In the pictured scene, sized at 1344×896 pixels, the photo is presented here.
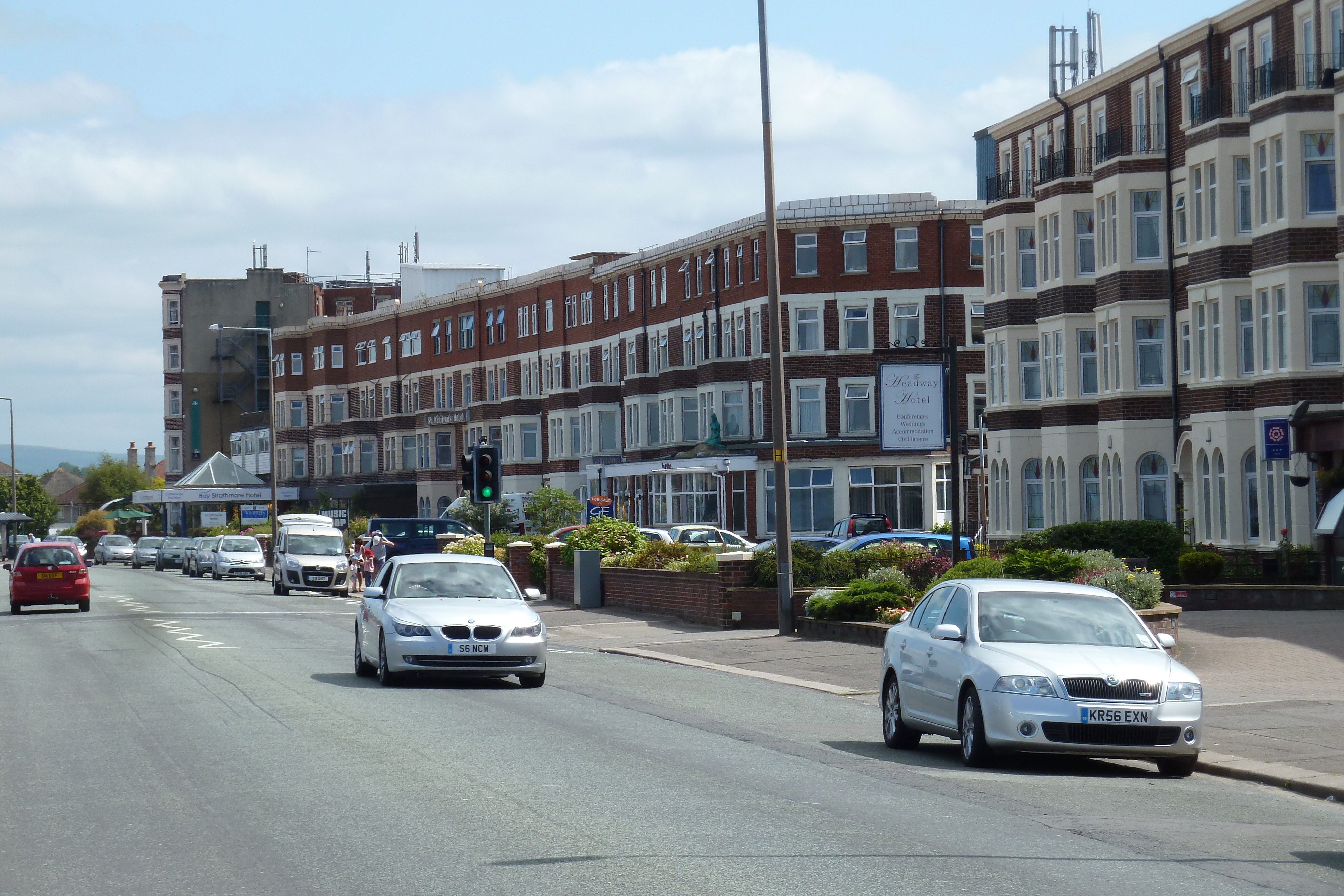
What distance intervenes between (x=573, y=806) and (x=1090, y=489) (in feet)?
121

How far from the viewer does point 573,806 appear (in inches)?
421

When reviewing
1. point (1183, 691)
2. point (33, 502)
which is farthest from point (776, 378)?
point (33, 502)

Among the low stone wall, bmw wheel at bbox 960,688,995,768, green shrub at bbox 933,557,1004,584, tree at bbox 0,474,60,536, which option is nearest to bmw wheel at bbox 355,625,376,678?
green shrub at bbox 933,557,1004,584

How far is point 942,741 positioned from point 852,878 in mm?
7274

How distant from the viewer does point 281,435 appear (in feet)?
344

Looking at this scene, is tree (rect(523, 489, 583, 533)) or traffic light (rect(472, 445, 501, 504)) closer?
traffic light (rect(472, 445, 501, 504))

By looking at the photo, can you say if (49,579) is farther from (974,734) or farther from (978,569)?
(974,734)

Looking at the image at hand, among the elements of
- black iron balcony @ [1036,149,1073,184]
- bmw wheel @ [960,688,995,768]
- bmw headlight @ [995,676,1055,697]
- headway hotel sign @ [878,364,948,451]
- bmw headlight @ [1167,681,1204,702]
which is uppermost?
black iron balcony @ [1036,149,1073,184]

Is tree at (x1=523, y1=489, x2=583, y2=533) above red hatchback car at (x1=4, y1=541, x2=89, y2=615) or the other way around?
above

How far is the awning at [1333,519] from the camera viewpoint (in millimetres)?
11680

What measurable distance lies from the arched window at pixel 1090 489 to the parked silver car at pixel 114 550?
188ft

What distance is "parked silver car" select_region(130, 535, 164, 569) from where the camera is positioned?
3322 inches

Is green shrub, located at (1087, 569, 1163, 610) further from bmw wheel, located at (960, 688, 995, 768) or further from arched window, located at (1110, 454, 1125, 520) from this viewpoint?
arched window, located at (1110, 454, 1125, 520)

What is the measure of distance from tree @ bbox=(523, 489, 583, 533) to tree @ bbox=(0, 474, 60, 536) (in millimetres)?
112941
